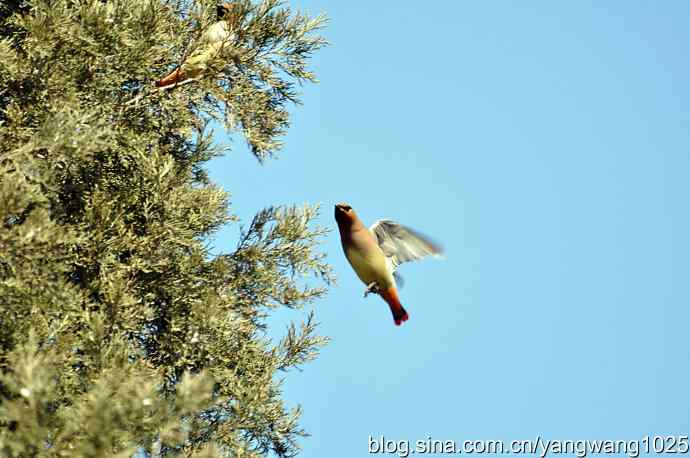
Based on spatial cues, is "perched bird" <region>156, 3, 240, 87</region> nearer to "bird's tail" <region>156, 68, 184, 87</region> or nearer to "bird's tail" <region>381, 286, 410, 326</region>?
"bird's tail" <region>156, 68, 184, 87</region>

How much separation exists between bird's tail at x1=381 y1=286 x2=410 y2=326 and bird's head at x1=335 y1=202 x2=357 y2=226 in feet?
1.99

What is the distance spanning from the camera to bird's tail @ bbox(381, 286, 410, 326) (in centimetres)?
583

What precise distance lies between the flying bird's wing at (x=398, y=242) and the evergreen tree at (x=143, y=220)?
97 centimetres

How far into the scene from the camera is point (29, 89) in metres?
4.09

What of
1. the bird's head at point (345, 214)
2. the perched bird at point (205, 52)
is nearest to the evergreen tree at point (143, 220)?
the perched bird at point (205, 52)

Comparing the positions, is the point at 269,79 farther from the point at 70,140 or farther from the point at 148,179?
the point at 70,140

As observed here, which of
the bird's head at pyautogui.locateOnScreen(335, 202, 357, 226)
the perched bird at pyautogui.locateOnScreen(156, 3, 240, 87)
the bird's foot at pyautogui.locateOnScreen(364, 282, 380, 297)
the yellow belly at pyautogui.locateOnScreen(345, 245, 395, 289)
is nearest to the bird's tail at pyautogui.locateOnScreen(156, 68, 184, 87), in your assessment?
the perched bird at pyautogui.locateOnScreen(156, 3, 240, 87)

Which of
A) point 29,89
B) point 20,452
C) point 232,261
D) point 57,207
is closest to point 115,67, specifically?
point 29,89

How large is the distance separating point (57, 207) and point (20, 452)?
1.61 metres

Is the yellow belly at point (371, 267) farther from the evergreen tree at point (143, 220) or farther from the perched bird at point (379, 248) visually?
the evergreen tree at point (143, 220)

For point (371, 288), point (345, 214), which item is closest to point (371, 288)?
point (371, 288)

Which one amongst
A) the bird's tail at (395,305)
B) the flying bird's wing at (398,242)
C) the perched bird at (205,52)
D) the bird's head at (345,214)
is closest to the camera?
the perched bird at (205,52)

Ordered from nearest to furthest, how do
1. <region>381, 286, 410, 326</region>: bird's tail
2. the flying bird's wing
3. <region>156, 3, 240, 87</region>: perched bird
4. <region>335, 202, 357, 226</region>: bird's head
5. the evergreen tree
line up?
the evergreen tree → <region>156, 3, 240, 87</region>: perched bird → <region>335, 202, 357, 226</region>: bird's head → the flying bird's wing → <region>381, 286, 410, 326</region>: bird's tail

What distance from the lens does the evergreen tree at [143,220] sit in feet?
11.2
